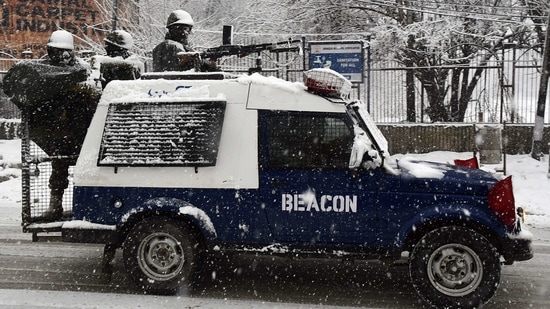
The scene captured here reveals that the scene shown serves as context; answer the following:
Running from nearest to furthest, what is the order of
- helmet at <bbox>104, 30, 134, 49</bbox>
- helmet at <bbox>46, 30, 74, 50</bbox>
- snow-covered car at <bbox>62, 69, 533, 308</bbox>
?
snow-covered car at <bbox>62, 69, 533, 308</bbox> < helmet at <bbox>46, 30, 74, 50</bbox> < helmet at <bbox>104, 30, 134, 49</bbox>

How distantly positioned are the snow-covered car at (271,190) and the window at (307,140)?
1 centimetres

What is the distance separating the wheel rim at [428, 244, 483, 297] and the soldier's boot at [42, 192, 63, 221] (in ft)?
12.8

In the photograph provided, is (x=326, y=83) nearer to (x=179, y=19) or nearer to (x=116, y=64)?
(x=116, y=64)

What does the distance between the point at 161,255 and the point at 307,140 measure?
1.87 metres

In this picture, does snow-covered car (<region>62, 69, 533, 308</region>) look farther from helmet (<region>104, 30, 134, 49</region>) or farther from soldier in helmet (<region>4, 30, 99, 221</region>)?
helmet (<region>104, 30, 134, 49</region>)

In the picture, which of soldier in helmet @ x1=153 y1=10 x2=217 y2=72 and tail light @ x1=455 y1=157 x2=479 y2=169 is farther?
soldier in helmet @ x1=153 y1=10 x2=217 y2=72

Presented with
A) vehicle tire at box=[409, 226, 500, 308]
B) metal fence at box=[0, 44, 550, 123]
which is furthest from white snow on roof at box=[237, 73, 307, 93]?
metal fence at box=[0, 44, 550, 123]

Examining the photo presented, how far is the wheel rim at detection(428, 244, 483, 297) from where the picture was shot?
5484mm

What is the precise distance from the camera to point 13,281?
641cm

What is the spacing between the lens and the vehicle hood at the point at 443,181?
Answer: 18.1ft

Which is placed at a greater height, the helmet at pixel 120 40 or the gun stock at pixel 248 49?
the helmet at pixel 120 40

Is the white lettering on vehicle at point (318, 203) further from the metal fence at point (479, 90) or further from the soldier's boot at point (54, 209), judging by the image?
the metal fence at point (479, 90)

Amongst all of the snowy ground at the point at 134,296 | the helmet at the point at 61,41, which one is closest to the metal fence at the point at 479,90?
the snowy ground at the point at 134,296

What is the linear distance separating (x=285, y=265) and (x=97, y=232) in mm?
2278
